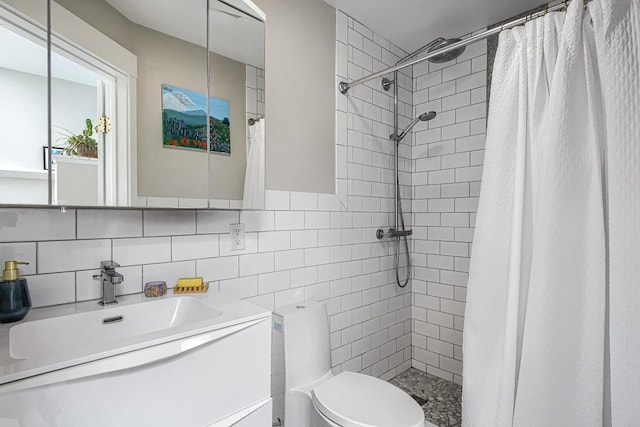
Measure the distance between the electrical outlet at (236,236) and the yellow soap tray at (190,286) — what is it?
0.85 ft

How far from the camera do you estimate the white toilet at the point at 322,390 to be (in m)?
1.27

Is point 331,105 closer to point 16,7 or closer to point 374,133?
point 374,133

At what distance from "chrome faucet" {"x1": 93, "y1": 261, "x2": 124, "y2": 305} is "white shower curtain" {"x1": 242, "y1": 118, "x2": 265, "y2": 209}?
57 centimetres

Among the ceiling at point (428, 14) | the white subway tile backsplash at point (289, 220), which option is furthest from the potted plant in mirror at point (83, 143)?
the ceiling at point (428, 14)

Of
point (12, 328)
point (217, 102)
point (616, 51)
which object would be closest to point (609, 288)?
point (616, 51)

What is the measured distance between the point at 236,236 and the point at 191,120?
1.83 feet

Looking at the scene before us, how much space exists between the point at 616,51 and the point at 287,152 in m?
1.38

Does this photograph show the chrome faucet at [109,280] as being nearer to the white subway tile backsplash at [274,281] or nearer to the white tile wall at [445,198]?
the white subway tile backsplash at [274,281]

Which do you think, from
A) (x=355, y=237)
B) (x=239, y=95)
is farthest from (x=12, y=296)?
(x=355, y=237)

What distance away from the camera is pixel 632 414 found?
103cm

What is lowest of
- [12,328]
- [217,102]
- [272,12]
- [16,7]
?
[12,328]

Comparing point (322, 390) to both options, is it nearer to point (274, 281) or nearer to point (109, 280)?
point (274, 281)

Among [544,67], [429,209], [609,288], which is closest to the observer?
[609,288]

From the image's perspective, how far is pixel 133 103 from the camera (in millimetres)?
1119
